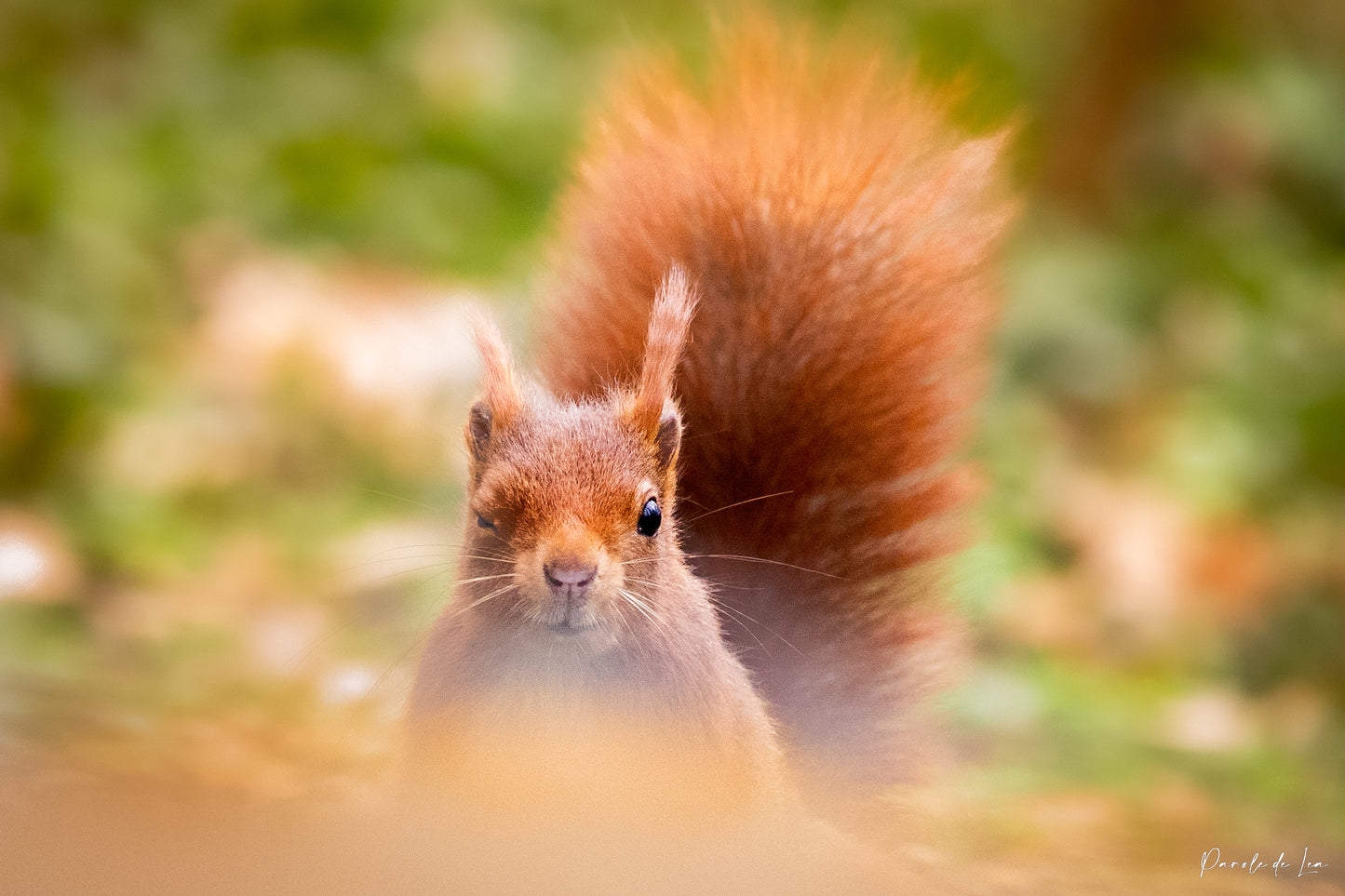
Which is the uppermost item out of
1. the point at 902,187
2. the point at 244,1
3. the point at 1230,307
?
the point at 244,1

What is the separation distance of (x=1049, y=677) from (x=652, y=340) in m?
1.11

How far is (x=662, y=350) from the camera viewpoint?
21.2 inches

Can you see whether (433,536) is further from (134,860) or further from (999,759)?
(999,759)

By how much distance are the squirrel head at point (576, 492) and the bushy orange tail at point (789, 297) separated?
0.05 meters

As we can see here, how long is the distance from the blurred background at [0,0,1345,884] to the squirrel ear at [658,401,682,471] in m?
0.15

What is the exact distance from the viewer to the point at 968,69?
2.12ft

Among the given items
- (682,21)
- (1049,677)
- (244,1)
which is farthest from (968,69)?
(244,1)

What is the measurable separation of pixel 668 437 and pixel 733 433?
0.24ft

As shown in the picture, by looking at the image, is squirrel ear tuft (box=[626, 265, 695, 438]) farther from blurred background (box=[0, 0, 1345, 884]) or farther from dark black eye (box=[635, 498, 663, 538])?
blurred background (box=[0, 0, 1345, 884])

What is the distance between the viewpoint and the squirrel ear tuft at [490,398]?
0.57 meters
